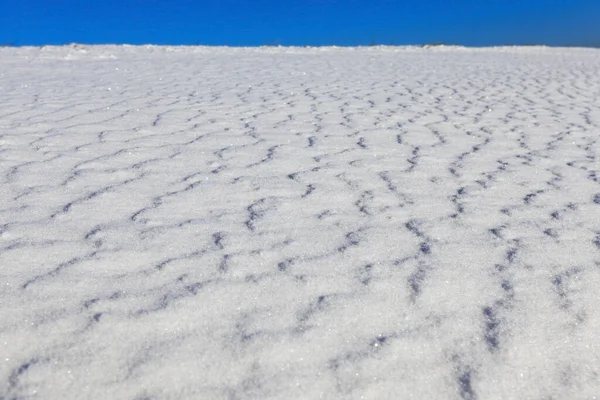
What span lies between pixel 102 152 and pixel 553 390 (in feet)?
8.30

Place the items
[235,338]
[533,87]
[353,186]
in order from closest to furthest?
1. [235,338]
2. [353,186]
3. [533,87]

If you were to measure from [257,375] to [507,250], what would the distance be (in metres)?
1.07

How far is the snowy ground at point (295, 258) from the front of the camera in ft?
4.78

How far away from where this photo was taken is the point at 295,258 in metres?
2.02

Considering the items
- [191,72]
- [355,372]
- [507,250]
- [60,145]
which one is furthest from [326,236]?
[191,72]

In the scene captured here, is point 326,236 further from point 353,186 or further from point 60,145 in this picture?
point 60,145

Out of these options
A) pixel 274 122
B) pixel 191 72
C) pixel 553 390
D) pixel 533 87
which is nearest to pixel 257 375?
pixel 553 390

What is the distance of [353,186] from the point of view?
9.24ft

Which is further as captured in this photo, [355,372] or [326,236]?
[326,236]

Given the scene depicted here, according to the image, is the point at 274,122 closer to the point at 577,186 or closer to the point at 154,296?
the point at 577,186

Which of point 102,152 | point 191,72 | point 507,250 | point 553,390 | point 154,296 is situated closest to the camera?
point 553,390

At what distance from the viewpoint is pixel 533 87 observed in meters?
7.05

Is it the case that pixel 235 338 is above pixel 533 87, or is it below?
above

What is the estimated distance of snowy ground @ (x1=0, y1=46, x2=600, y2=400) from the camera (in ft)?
4.78
